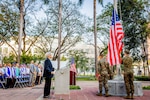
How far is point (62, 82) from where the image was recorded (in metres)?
11.4

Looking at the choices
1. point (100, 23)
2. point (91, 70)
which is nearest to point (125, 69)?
point (100, 23)

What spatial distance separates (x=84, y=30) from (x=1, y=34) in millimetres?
12181

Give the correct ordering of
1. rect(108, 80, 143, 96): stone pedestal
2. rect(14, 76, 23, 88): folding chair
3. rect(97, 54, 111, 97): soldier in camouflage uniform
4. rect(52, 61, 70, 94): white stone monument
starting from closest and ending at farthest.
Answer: rect(97, 54, 111, 97): soldier in camouflage uniform, rect(108, 80, 143, 96): stone pedestal, rect(52, 61, 70, 94): white stone monument, rect(14, 76, 23, 88): folding chair

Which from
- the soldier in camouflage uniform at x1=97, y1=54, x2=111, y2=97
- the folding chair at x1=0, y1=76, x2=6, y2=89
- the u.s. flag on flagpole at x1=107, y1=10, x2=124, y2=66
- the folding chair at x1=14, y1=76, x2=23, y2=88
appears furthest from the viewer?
the folding chair at x1=14, y1=76, x2=23, y2=88

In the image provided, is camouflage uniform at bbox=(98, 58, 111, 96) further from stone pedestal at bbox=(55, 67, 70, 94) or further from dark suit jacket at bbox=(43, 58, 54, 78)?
dark suit jacket at bbox=(43, 58, 54, 78)

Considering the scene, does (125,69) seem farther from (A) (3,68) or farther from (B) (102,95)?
(A) (3,68)

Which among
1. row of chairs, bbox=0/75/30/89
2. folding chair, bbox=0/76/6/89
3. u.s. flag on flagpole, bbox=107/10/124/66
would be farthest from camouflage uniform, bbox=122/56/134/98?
folding chair, bbox=0/76/6/89

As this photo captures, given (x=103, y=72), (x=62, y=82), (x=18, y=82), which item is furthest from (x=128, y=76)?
(x=18, y=82)

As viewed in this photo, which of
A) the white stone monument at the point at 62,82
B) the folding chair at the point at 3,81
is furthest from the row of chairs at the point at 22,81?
the white stone monument at the point at 62,82

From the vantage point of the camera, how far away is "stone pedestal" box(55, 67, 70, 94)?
11.4 metres

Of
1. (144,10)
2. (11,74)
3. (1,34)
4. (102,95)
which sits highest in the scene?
(144,10)

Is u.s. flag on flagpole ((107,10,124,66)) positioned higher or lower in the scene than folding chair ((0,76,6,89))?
higher

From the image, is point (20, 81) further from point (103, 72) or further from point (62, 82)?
point (103, 72)

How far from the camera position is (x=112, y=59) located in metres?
10.9
